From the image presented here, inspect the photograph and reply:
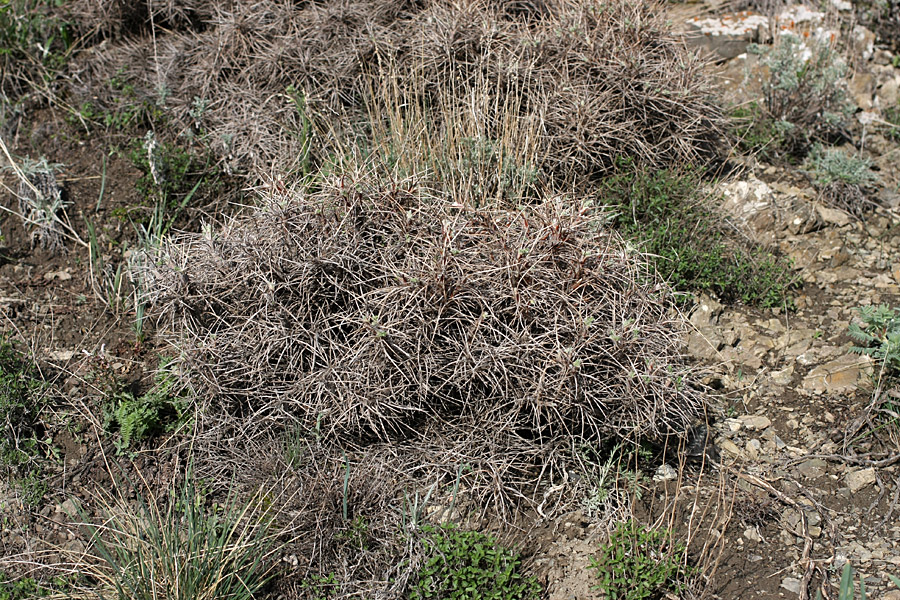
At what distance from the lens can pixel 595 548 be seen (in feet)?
9.54

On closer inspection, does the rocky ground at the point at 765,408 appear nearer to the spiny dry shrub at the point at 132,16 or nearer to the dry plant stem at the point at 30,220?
the dry plant stem at the point at 30,220

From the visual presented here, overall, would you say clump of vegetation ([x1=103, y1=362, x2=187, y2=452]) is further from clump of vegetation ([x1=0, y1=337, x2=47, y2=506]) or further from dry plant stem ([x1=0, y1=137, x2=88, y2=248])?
dry plant stem ([x1=0, y1=137, x2=88, y2=248])

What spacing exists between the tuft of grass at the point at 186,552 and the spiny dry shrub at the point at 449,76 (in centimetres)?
216

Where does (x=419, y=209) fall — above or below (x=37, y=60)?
below

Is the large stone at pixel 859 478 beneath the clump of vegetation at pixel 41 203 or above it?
beneath

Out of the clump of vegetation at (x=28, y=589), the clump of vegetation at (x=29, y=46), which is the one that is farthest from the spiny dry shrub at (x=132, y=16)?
the clump of vegetation at (x=28, y=589)

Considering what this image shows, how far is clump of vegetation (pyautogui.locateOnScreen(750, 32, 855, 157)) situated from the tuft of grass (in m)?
3.91

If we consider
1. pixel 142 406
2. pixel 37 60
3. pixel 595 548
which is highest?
pixel 37 60

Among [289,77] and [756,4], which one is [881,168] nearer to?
[756,4]

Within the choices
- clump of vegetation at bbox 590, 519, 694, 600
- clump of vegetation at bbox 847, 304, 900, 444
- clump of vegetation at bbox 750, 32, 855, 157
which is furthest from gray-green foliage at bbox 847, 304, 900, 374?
clump of vegetation at bbox 750, 32, 855, 157

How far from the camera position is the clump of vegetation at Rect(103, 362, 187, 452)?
10.6ft

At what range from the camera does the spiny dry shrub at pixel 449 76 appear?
4.31 m

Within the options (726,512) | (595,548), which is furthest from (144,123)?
(726,512)

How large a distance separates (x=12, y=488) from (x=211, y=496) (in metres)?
0.82
